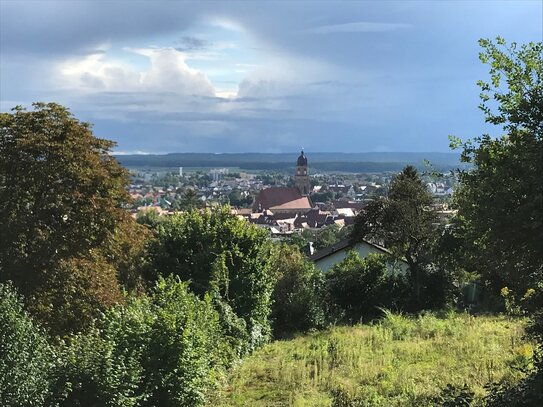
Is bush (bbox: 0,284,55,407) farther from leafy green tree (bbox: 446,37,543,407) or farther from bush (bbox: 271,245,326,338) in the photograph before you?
bush (bbox: 271,245,326,338)

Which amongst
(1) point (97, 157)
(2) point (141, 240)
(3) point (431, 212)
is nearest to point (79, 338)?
(1) point (97, 157)

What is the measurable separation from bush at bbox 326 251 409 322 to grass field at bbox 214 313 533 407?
4.98 m

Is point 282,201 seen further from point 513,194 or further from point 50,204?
point 513,194

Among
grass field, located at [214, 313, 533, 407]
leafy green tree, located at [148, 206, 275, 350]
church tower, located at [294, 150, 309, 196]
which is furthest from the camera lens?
church tower, located at [294, 150, 309, 196]

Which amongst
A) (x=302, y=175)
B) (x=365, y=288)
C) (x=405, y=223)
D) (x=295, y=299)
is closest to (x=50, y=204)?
(x=295, y=299)

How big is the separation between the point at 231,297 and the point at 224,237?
1699 millimetres

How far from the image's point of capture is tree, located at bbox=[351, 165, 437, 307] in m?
19.6

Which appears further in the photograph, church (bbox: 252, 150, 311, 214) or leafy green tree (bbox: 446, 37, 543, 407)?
church (bbox: 252, 150, 311, 214)

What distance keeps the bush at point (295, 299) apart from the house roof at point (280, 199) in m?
138

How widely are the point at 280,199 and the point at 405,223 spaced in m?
141

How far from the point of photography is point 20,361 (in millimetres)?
5891

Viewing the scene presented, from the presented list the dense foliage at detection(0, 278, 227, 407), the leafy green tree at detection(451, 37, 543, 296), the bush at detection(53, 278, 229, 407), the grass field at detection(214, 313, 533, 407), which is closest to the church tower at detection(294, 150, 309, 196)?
the grass field at detection(214, 313, 533, 407)

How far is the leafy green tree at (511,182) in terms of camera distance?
16.9ft

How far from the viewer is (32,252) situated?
9.78 meters
